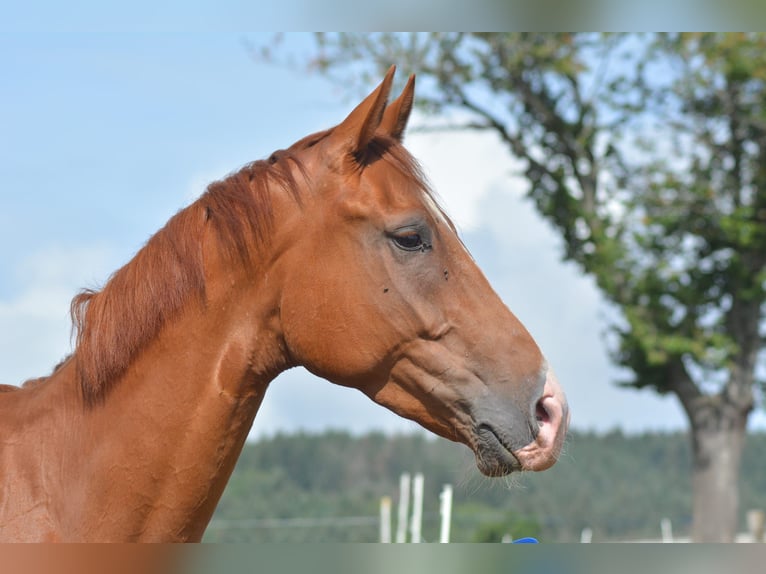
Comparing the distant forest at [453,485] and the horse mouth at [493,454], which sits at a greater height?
the distant forest at [453,485]

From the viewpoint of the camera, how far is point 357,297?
2.75m

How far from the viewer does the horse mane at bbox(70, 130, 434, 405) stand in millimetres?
2715

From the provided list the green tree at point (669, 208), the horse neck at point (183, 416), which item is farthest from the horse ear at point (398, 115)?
the green tree at point (669, 208)

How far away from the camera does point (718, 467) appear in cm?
1670

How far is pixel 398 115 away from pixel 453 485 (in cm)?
2029

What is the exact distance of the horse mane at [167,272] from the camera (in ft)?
8.91

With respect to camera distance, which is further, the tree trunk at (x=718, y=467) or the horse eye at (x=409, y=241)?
the tree trunk at (x=718, y=467)

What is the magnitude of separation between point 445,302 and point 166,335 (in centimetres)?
→ 94

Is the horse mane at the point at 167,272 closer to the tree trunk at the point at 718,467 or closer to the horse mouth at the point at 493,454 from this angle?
the horse mouth at the point at 493,454

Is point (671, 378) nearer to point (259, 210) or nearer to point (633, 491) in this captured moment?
point (633, 491)

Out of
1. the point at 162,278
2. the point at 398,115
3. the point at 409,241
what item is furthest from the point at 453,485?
the point at 162,278

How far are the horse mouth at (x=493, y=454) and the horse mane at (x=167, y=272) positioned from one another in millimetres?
918

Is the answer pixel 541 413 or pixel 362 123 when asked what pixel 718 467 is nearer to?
pixel 541 413

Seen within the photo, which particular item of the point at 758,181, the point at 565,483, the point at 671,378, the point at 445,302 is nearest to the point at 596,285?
the point at 671,378
